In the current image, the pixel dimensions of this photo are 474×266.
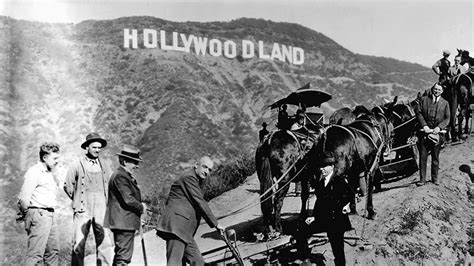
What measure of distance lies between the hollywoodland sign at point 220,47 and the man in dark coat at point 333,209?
1960 inches

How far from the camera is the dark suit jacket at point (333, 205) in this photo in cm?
714

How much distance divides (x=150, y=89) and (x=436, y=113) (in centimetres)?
4485

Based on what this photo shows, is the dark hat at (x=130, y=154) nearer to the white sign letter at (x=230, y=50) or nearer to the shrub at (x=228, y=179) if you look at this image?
the shrub at (x=228, y=179)

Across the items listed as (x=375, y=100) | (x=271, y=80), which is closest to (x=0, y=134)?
(x=271, y=80)

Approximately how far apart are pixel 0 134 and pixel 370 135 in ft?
96.8

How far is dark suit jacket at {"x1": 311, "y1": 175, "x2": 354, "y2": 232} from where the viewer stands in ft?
23.4

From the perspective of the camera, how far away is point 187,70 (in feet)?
193

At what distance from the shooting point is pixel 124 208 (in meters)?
6.80

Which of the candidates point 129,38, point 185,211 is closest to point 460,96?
point 185,211

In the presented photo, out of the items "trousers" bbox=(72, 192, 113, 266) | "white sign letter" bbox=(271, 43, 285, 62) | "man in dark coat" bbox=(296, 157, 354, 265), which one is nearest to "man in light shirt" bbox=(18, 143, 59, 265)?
"trousers" bbox=(72, 192, 113, 266)

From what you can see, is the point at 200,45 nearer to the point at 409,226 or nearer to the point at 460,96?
the point at 460,96

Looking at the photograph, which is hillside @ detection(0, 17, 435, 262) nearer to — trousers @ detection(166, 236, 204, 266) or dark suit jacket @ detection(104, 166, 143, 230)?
dark suit jacket @ detection(104, 166, 143, 230)

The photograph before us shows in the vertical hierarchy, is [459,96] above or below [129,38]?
below

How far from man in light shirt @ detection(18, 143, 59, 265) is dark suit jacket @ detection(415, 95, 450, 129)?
805 cm
